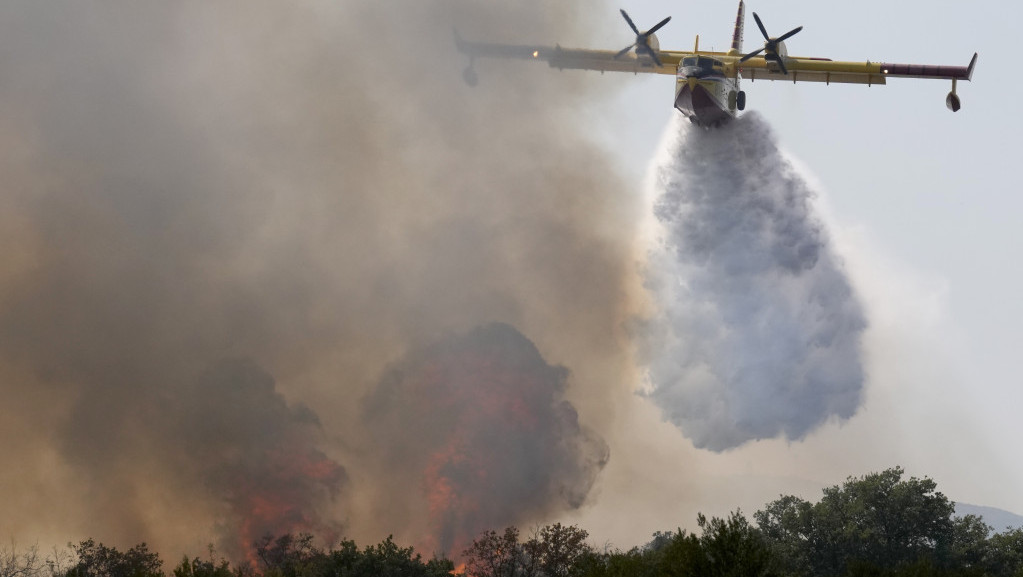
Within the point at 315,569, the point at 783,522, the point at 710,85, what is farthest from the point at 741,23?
the point at 315,569

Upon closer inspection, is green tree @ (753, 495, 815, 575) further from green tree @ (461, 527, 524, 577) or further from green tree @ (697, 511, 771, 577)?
green tree @ (697, 511, 771, 577)

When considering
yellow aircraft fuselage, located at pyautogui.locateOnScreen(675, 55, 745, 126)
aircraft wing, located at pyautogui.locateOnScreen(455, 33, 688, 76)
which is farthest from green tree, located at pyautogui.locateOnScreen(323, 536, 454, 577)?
aircraft wing, located at pyautogui.locateOnScreen(455, 33, 688, 76)

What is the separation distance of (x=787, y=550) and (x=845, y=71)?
34079 mm

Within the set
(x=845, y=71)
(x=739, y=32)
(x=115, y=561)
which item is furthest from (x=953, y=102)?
(x=115, y=561)

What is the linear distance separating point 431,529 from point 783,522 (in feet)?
84.3

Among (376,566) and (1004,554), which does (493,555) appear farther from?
(1004,554)

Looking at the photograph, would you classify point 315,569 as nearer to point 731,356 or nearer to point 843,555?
point 731,356

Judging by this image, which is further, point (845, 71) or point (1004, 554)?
point (1004, 554)

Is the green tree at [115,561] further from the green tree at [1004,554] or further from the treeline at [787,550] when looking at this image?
the green tree at [1004,554]

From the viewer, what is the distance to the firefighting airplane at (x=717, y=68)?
58.5 meters

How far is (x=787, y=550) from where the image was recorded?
77562 millimetres

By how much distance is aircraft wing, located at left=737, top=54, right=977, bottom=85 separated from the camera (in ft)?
193

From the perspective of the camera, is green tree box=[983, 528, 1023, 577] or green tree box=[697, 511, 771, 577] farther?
green tree box=[983, 528, 1023, 577]

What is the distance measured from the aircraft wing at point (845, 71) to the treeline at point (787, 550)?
992 inches
